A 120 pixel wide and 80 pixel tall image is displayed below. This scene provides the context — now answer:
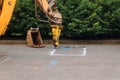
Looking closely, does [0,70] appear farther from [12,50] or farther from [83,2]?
[83,2]

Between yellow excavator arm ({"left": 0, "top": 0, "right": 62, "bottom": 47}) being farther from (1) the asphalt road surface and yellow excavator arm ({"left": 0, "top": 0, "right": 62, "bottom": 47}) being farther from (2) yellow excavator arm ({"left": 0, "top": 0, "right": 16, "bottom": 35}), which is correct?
(1) the asphalt road surface

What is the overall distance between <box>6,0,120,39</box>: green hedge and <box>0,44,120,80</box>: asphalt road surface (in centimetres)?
96

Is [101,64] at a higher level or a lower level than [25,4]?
lower

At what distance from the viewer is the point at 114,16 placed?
55.7 feet

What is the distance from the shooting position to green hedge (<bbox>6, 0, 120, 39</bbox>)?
1692cm

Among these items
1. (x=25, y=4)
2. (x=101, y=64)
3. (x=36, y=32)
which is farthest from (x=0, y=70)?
(x=25, y=4)

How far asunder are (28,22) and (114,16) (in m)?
3.10

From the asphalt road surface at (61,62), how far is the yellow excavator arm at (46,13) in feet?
2.29

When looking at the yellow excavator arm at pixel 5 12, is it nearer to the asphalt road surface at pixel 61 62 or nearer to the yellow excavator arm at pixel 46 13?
the yellow excavator arm at pixel 46 13

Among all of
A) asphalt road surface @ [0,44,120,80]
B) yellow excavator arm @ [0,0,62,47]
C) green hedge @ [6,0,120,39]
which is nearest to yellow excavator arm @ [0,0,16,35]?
yellow excavator arm @ [0,0,62,47]

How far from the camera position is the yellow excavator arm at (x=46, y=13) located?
12.8 m

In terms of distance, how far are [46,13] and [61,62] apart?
113 inches

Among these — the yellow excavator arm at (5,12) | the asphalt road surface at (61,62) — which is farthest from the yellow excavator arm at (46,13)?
the asphalt road surface at (61,62)

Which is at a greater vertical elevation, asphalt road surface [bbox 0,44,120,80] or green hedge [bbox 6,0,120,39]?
green hedge [bbox 6,0,120,39]
